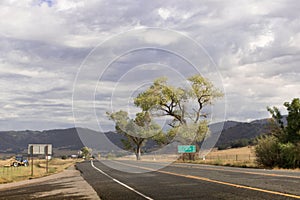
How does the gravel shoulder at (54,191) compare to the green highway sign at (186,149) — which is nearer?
the gravel shoulder at (54,191)

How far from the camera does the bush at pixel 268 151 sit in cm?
3574

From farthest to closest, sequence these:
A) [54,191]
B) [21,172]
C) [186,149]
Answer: [186,149]
[21,172]
[54,191]

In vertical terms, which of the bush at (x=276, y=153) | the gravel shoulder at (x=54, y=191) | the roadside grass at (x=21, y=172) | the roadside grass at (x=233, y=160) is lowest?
the roadside grass at (x=21, y=172)

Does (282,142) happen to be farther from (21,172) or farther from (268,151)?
(21,172)

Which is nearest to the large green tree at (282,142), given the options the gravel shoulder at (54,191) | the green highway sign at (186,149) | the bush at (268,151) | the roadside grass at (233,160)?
the bush at (268,151)

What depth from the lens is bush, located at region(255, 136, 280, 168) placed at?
35.7m

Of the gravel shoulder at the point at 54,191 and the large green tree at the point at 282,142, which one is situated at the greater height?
the large green tree at the point at 282,142

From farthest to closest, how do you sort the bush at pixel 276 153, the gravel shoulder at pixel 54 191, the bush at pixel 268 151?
the bush at pixel 268 151 → the bush at pixel 276 153 → the gravel shoulder at pixel 54 191

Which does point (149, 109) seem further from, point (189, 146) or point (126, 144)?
point (126, 144)

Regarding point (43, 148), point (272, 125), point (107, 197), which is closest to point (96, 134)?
point (43, 148)

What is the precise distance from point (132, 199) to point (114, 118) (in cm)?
3752

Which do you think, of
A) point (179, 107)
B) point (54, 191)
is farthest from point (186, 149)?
point (54, 191)

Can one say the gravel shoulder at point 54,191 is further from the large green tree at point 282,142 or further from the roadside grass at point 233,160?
the roadside grass at point 233,160

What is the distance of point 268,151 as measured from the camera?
36406 mm
